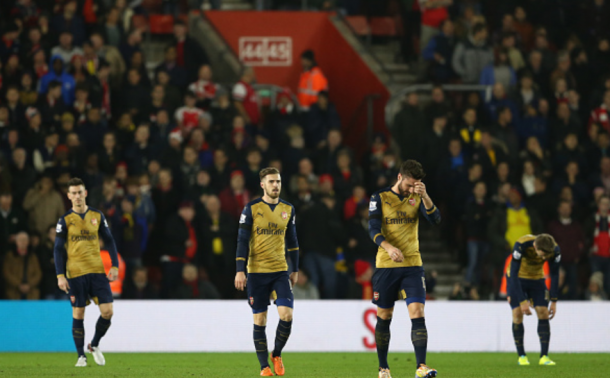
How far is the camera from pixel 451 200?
1995 centimetres

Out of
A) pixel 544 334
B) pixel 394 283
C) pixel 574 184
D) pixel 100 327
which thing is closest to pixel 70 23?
pixel 100 327

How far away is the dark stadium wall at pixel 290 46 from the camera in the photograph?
23.5m

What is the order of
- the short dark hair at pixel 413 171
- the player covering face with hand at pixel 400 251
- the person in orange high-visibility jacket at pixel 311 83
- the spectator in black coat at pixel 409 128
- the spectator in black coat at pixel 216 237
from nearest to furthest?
the short dark hair at pixel 413 171, the player covering face with hand at pixel 400 251, the spectator in black coat at pixel 216 237, the spectator in black coat at pixel 409 128, the person in orange high-visibility jacket at pixel 311 83

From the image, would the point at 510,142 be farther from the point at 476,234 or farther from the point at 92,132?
the point at 92,132

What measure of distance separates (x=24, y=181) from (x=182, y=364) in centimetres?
530

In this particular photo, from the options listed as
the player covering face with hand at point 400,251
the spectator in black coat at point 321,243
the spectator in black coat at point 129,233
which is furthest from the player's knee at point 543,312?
the spectator in black coat at point 129,233

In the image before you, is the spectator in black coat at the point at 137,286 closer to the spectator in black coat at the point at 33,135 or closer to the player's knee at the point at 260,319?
the spectator in black coat at the point at 33,135

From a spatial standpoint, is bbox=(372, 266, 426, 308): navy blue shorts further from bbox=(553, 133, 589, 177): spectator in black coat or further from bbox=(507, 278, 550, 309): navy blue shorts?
bbox=(553, 133, 589, 177): spectator in black coat

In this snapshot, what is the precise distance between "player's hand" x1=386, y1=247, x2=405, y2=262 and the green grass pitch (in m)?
2.21

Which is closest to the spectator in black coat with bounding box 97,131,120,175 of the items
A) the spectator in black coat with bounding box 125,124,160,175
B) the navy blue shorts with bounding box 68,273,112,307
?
the spectator in black coat with bounding box 125,124,160,175

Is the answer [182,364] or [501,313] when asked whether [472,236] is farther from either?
[182,364]

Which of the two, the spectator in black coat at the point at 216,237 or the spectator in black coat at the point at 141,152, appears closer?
the spectator in black coat at the point at 216,237

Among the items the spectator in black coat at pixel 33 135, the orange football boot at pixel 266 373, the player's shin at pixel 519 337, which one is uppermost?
the spectator in black coat at pixel 33 135

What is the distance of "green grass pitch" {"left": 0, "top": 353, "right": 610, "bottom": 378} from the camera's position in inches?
492
